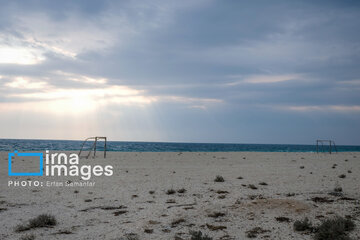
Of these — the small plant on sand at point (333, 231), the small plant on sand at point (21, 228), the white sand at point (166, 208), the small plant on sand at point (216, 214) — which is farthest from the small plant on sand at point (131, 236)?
the small plant on sand at point (333, 231)

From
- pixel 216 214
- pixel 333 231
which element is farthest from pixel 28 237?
pixel 333 231

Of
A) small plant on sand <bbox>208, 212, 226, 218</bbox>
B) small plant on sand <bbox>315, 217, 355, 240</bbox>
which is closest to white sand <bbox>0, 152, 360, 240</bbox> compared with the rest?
small plant on sand <bbox>208, 212, 226, 218</bbox>

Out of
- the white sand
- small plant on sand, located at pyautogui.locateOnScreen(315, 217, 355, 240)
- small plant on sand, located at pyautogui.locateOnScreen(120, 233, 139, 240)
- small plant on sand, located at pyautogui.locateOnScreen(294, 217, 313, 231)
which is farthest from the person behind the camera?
the white sand

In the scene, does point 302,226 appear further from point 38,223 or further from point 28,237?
point 38,223

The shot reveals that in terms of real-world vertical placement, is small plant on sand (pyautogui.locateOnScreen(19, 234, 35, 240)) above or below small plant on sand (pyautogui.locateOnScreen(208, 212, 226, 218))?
below

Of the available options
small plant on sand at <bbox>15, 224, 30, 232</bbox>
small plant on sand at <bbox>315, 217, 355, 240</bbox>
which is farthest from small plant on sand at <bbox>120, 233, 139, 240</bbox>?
small plant on sand at <bbox>315, 217, 355, 240</bbox>

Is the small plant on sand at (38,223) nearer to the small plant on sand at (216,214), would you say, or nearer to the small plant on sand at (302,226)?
the small plant on sand at (216,214)

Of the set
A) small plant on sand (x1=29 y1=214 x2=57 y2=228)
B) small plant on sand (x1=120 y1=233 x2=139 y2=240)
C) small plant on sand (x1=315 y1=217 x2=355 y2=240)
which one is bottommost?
small plant on sand (x1=120 y1=233 x2=139 y2=240)

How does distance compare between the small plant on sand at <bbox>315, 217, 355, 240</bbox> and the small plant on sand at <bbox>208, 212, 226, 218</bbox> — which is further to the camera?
the small plant on sand at <bbox>208, 212, 226, 218</bbox>

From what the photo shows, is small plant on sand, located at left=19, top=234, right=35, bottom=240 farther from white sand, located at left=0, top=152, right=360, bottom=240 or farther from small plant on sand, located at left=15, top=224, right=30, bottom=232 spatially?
small plant on sand, located at left=15, top=224, right=30, bottom=232

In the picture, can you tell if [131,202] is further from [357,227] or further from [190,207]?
[357,227]

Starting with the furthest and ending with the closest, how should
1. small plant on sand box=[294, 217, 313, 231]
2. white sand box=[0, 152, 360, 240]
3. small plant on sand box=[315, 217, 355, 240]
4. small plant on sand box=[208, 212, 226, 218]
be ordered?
1. small plant on sand box=[208, 212, 226, 218]
2. white sand box=[0, 152, 360, 240]
3. small plant on sand box=[294, 217, 313, 231]
4. small plant on sand box=[315, 217, 355, 240]

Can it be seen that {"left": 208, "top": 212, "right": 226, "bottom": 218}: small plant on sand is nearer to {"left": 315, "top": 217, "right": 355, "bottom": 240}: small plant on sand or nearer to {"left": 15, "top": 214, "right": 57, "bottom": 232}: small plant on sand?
{"left": 315, "top": 217, "right": 355, "bottom": 240}: small plant on sand

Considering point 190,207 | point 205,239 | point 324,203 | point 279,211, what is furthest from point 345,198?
point 205,239
